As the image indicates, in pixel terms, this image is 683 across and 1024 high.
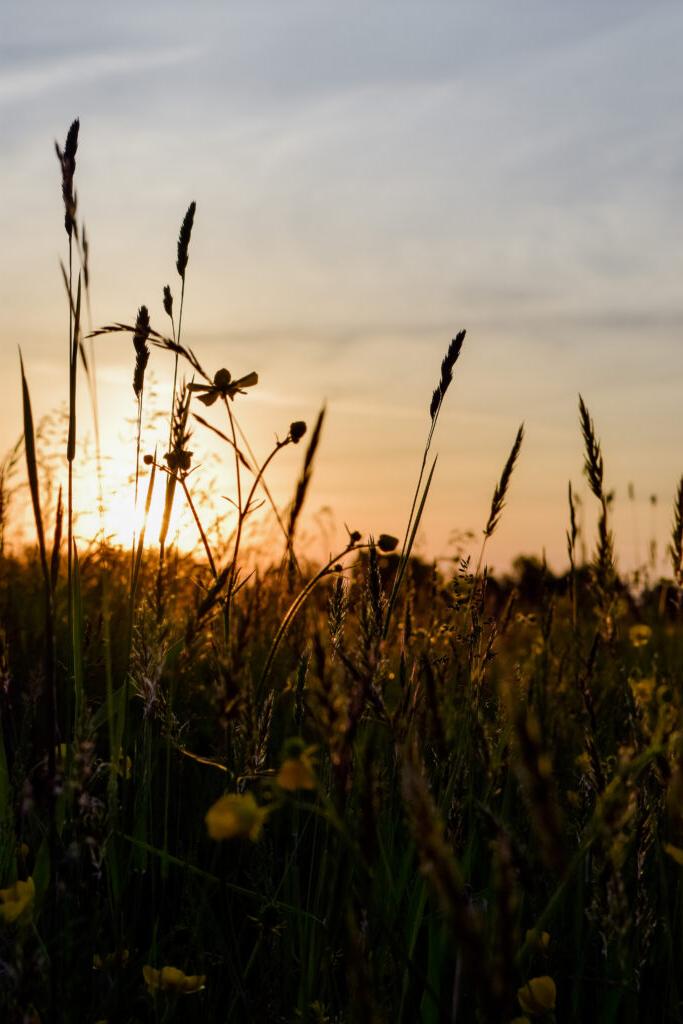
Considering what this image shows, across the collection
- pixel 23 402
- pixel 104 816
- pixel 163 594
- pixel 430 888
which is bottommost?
pixel 430 888

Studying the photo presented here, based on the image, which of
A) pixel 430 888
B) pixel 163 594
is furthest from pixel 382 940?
pixel 163 594

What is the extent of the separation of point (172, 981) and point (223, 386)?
1050mm

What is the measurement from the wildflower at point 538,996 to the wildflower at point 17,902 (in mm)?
719

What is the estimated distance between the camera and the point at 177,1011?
152cm

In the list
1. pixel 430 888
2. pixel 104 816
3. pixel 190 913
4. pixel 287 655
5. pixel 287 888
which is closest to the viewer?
pixel 104 816

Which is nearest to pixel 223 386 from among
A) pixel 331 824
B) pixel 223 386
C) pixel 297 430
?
pixel 223 386

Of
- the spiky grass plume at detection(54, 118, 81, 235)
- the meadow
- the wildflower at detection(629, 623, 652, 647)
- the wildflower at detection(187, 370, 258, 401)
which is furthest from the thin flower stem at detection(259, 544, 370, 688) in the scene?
the wildflower at detection(629, 623, 652, 647)

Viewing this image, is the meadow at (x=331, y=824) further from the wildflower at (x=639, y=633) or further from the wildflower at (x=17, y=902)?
the wildflower at (x=639, y=633)

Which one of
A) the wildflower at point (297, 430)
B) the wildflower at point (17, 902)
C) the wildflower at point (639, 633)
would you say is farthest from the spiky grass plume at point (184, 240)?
the wildflower at point (639, 633)

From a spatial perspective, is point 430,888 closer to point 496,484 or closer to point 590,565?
point 590,565

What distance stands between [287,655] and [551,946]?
2278mm

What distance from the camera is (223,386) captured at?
1.85 metres

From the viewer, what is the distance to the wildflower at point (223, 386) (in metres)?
1.84

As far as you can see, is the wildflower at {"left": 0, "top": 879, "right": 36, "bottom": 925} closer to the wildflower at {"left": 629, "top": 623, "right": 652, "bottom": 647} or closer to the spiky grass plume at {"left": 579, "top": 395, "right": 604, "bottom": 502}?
the spiky grass plume at {"left": 579, "top": 395, "right": 604, "bottom": 502}
